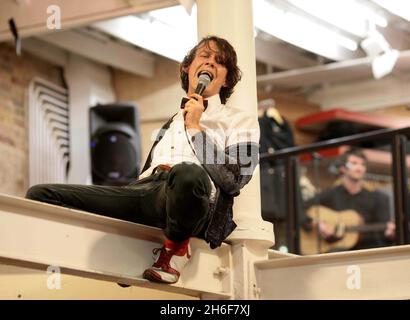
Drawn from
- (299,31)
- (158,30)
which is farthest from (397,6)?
(158,30)

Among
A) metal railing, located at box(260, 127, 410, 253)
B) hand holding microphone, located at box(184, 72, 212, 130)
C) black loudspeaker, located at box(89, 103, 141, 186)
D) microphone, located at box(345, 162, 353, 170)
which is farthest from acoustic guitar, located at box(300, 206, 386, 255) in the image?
hand holding microphone, located at box(184, 72, 212, 130)

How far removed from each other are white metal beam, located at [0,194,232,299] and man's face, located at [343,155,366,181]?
287cm

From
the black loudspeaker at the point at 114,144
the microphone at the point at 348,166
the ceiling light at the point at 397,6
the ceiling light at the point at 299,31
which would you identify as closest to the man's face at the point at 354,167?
the microphone at the point at 348,166

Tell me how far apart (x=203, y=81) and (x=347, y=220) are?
9.66ft

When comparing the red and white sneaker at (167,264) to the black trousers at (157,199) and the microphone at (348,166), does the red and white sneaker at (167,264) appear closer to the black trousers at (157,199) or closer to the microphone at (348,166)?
the black trousers at (157,199)

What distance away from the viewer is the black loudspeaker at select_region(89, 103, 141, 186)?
6.68 m

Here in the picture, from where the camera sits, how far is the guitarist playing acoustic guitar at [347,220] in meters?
5.73

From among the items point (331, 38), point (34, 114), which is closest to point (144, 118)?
point (34, 114)

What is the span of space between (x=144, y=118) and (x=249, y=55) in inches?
162

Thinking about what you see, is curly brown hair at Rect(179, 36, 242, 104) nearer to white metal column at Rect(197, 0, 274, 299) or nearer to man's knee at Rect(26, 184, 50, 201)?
white metal column at Rect(197, 0, 274, 299)

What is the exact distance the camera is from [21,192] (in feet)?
22.6

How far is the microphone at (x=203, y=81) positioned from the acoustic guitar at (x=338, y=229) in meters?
2.77

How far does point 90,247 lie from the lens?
2.96 meters

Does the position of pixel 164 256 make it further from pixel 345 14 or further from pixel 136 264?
pixel 345 14
